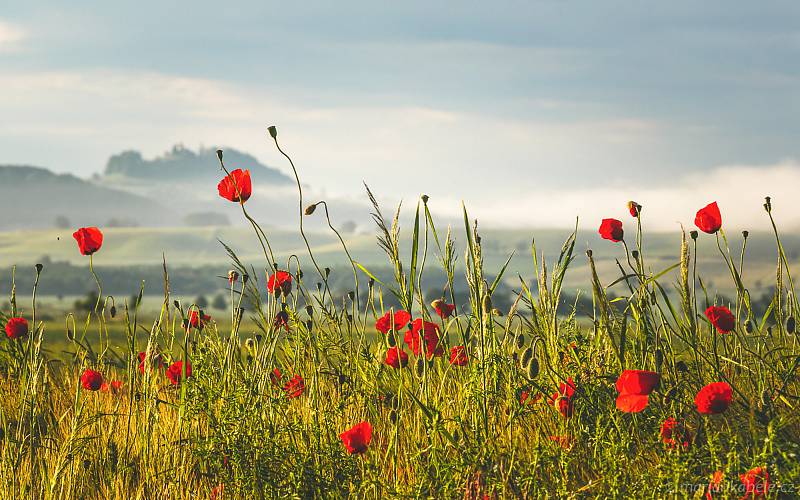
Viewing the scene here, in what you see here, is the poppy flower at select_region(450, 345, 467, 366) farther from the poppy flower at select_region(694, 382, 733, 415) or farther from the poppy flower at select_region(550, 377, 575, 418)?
the poppy flower at select_region(694, 382, 733, 415)

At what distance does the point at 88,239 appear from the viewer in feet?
14.4

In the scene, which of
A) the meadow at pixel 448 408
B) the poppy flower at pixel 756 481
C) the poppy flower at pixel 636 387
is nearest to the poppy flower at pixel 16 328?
the meadow at pixel 448 408

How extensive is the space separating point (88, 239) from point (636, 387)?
2.99 m

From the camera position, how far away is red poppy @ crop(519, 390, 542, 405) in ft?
11.7

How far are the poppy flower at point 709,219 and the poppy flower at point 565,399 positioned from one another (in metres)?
1.03

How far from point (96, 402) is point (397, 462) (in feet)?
7.19

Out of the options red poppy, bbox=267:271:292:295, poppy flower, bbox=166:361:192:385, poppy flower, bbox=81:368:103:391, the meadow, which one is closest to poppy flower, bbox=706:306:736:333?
the meadow

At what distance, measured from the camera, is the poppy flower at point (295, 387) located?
410 cm

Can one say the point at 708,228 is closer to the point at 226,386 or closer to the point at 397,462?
the point at 397,462

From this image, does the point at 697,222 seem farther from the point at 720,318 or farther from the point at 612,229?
the point at 720,318

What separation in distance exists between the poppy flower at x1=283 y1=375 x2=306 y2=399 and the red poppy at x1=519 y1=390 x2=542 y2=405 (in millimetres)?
1146

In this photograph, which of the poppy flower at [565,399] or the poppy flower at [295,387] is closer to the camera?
the poppy flower at [565,399]

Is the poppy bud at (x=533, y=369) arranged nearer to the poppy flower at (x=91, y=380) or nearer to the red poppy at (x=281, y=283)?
the red poppy at (x=281, y=283)

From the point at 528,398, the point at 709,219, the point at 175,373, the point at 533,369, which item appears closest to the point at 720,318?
the point at 709,219
